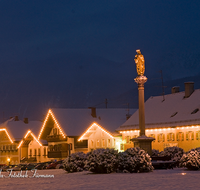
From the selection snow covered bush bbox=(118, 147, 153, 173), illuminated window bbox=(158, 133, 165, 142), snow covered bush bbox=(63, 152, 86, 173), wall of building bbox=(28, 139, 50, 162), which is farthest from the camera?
wall of building bbox=(28, 139, 50, 162)

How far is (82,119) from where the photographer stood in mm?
80500

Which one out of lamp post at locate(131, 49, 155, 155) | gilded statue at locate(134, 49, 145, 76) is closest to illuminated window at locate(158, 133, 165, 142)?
lamp post at locate(131, 49, 155, 155)

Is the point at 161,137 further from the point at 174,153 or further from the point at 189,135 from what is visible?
the point at 174,153

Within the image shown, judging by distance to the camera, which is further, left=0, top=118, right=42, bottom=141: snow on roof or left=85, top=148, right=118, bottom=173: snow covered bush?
left=0, top=118, right=42, bottom=141: snow on roof

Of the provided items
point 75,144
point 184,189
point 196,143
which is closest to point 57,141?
point 75,144

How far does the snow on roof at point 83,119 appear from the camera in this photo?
7731cm

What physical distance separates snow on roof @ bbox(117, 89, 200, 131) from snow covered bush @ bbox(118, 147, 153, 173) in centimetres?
2362

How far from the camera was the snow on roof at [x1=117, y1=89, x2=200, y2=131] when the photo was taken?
60.7 metres

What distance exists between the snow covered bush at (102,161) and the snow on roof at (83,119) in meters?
39.5

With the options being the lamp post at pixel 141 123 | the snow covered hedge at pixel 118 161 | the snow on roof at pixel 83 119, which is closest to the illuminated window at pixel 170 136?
the snow on roof at pixel 83 119

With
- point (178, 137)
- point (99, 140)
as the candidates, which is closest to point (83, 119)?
point (99, 140)

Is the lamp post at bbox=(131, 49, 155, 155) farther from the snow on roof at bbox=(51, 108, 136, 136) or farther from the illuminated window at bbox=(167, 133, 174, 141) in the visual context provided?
the snow on roof at bbox=(51, 108, 136, 136)

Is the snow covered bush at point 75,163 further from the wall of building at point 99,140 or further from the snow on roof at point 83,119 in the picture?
the snow on roof at point 83,119

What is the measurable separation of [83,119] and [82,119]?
178mm
